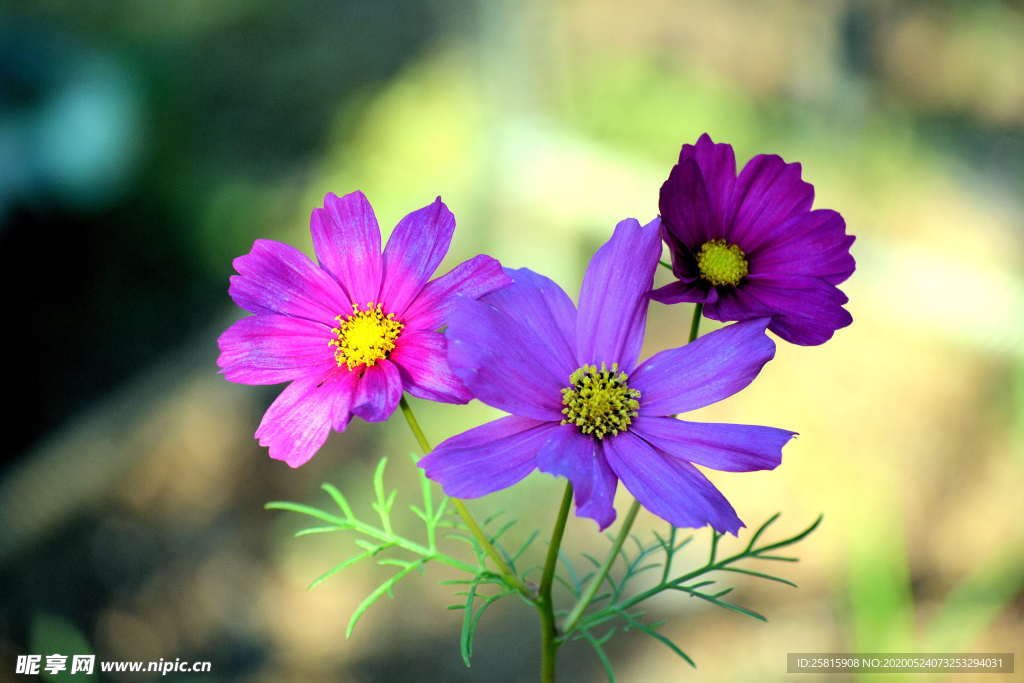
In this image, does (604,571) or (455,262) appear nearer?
(604,571)

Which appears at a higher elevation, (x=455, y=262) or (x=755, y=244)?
(x=455, y=262)

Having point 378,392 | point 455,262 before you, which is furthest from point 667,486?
point 455,262

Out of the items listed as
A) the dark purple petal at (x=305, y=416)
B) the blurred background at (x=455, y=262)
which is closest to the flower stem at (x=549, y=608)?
the dark purple petal at (x=305, y=416)

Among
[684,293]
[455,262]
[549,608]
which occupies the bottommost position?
[549,608]

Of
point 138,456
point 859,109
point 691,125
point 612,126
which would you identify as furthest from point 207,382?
point 859,109

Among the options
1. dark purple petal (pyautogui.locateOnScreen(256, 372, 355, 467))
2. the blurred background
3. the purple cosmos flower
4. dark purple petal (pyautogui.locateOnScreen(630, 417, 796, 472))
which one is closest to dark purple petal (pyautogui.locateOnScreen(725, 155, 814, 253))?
the purple cosmos flower

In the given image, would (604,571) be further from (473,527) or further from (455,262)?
(455,262)

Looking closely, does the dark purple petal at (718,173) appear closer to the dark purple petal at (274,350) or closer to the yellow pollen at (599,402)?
the yellow pollen at (599,402)
